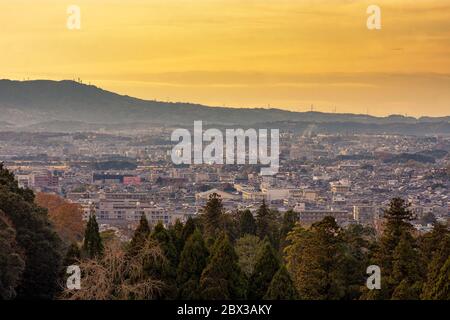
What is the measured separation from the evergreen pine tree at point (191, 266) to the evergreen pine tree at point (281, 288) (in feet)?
5.64

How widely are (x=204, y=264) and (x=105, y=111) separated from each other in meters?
170

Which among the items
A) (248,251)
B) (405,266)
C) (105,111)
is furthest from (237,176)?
(405,266)

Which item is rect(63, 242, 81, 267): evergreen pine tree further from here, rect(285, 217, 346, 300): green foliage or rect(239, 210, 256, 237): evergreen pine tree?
rect(239, 210, 256, 237): evergreen pine tree

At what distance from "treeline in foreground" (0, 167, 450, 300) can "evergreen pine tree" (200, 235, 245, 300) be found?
19 millimetres

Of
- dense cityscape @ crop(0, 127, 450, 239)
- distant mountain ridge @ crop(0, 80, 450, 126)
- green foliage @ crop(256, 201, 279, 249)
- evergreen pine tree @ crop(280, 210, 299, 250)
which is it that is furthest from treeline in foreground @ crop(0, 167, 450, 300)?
distant mountain ridge @ crop(0, 80, 450, 126)

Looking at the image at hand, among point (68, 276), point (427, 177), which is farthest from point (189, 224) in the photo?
point (427, 177)

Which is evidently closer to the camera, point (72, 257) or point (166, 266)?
point (166, 266)

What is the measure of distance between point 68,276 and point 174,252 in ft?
7.58

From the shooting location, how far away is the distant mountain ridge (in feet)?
549

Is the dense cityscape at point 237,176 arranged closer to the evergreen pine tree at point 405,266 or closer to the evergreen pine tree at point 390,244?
the evergreen pine tree at point 390,244

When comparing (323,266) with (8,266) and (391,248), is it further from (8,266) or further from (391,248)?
(8,266)

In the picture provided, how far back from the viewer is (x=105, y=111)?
188625mm
